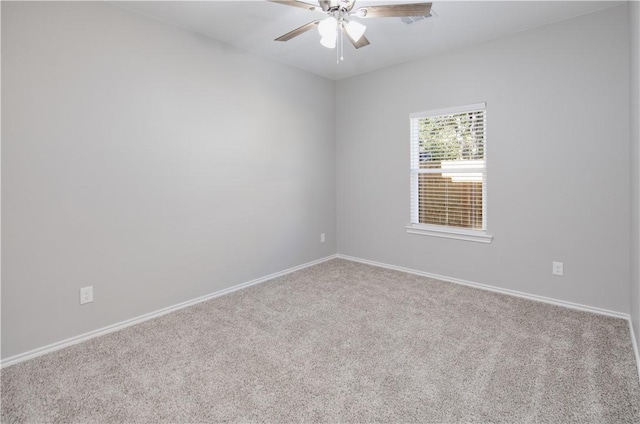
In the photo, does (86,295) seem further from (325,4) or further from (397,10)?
(397,10)

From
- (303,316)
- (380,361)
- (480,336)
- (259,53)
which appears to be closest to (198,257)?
(303,316)

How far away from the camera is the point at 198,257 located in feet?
10.5

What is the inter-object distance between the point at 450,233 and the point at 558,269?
3.39 feet

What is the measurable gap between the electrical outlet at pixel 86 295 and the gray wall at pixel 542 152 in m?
3.19

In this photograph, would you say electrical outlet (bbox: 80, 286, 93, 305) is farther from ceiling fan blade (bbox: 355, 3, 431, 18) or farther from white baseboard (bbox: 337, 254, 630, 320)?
white baseboard (bbox: 337, 254, 630, 320)

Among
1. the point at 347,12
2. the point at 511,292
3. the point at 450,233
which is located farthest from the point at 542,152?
the point at 347,12

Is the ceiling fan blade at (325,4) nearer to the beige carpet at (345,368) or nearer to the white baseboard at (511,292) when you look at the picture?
the beige carpet at (345,368)

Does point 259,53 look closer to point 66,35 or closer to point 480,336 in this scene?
point 66,35

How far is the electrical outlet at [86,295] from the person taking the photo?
2475 millimetres

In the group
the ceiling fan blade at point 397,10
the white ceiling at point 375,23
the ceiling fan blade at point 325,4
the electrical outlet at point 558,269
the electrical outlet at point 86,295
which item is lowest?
the electrical outlet at point 86,295

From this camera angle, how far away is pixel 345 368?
2.08 meters

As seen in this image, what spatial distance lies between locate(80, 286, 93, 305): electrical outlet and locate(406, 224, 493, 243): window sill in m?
3.24

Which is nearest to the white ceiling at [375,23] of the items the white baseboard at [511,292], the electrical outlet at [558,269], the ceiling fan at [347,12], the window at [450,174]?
the ceiling fan at [347,12]

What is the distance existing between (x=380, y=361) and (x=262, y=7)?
2.78 meters
